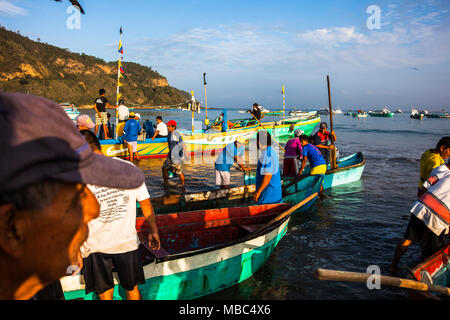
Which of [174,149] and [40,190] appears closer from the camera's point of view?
[40,190]

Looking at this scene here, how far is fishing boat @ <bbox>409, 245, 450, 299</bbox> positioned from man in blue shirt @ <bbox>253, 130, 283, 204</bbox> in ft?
9.66

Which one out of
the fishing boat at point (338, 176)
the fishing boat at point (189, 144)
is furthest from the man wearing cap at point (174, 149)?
the fishing boat at point (189, 144)

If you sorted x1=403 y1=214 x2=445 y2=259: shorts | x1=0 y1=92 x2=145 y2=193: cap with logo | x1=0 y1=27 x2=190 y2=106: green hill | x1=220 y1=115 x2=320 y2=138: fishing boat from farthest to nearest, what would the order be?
1. x1=0 y1=27 x2=190 y2=106: green hill
2. x1=220 y1=115 x2=320 y2=138: fishing boat
3. x1=403 y1=214 x2=445 y2=259: shorts
4. x1=0 y1=92 x2=145 y2=193: cap with logo

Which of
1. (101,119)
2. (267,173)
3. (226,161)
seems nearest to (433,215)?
(267,173)

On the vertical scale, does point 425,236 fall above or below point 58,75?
below

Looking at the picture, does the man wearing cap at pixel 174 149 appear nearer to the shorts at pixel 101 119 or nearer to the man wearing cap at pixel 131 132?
the man wearing cap at pixel 131 132

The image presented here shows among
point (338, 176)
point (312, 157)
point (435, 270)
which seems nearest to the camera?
point (435, 270)

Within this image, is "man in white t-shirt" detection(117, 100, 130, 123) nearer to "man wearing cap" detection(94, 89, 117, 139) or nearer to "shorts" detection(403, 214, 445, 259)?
"man wearing cap" detection(94, 89, 117, 139)

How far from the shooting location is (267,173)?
591 cm

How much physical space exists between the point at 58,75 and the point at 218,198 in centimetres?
7769

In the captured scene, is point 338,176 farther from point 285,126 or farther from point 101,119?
point 285,126

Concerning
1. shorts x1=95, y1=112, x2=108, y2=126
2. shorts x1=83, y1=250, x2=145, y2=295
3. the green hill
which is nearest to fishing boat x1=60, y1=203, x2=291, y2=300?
shorts x1=83, y1=250, x2=145, y2=295

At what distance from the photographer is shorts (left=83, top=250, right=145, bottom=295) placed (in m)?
3.02
